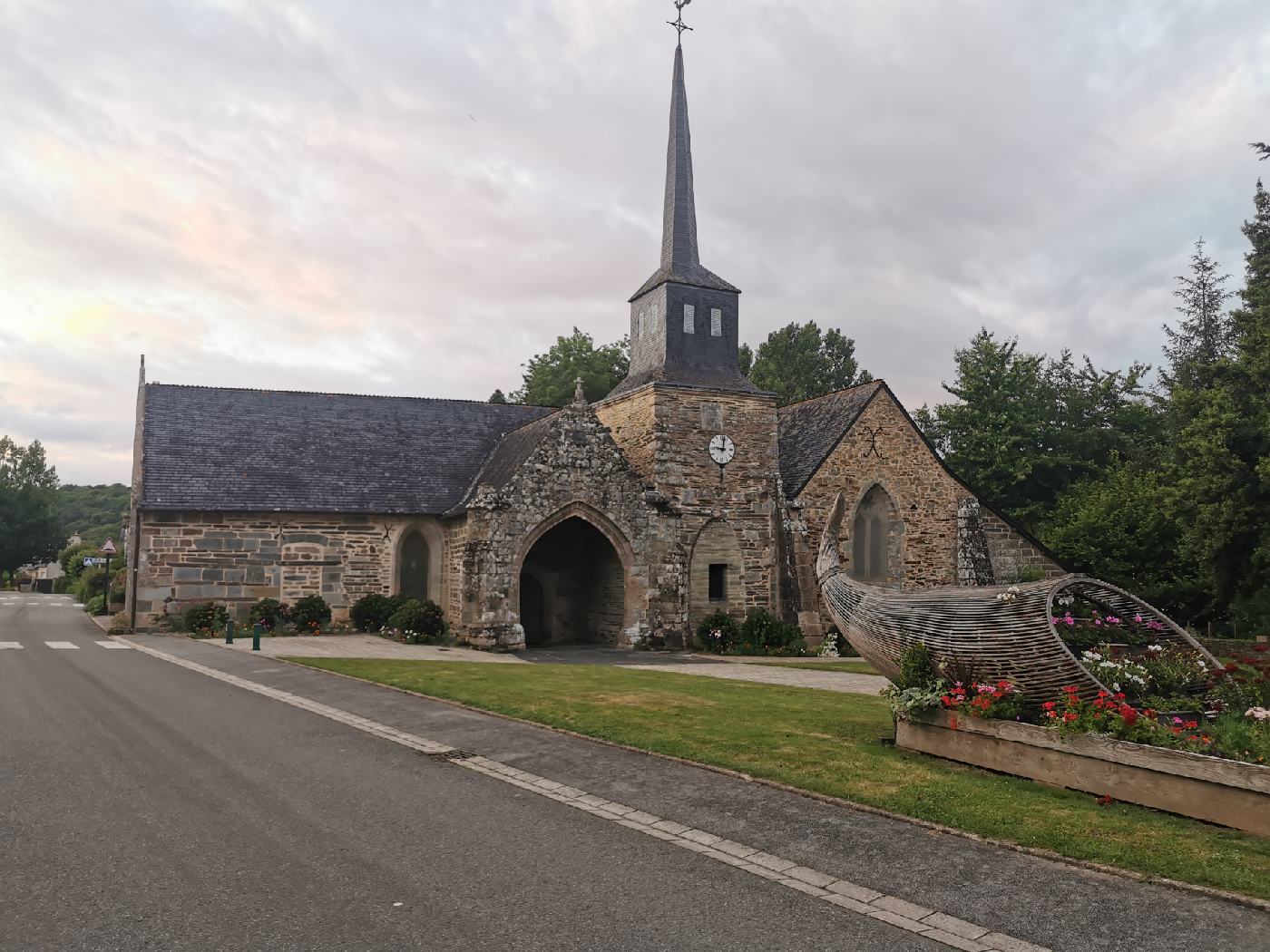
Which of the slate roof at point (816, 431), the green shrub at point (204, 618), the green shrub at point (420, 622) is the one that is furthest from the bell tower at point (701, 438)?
the green shrub at point (204, 618)

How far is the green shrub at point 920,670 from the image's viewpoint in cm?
999

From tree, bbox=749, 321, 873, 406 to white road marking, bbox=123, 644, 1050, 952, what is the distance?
48644 millimetres

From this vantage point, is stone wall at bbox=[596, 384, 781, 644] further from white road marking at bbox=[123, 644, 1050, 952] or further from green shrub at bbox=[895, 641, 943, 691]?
white road marking at bbox=[123, 644, 1050, 952]

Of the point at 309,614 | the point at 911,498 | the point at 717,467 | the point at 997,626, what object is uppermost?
the point at 717,467

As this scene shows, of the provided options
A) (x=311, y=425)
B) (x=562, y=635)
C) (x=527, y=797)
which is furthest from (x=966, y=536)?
(x=527, y=797)

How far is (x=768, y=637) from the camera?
83.9ft

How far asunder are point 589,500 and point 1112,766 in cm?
1758

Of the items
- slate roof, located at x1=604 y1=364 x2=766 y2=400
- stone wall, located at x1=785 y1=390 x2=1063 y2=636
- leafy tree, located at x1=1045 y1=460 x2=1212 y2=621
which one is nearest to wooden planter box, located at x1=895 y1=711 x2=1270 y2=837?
slate roof, located at x1=604 y1=364 x2=766 y2=400

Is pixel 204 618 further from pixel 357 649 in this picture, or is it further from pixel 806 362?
pixel 806 362

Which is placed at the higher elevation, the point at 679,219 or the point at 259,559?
the point at 679,219

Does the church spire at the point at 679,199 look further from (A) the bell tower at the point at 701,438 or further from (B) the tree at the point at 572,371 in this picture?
(B) the tree at the point at 572,371

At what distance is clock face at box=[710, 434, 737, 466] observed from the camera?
2722 cm

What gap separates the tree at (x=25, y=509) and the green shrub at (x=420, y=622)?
56.3 metres

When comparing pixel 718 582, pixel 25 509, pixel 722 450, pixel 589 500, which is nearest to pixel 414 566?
pixel 589 500
